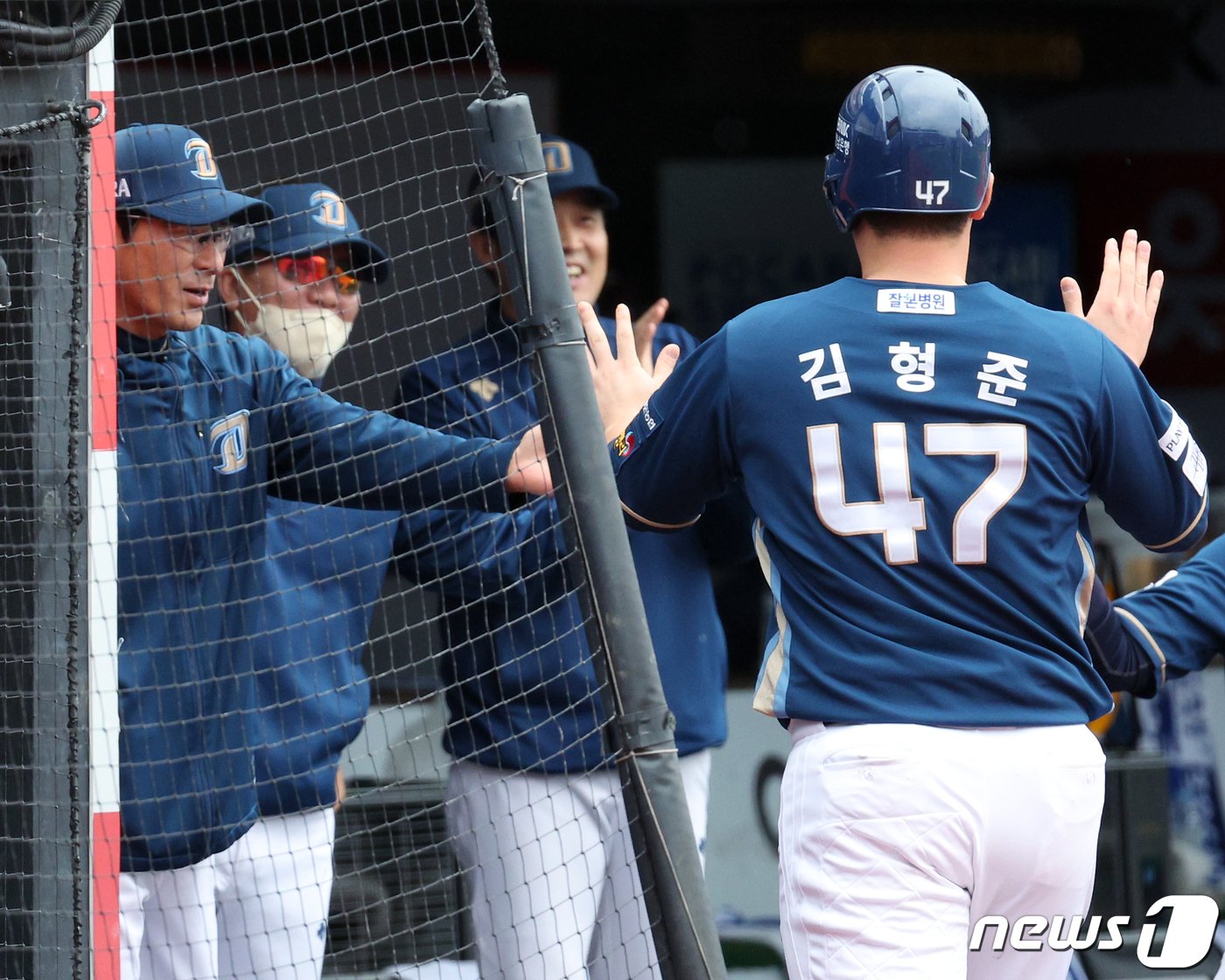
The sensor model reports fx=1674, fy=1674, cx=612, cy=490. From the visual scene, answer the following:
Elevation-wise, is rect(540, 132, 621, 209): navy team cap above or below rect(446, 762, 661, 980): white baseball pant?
above

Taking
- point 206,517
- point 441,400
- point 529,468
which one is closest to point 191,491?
point 206,517

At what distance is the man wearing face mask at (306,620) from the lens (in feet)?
10.9

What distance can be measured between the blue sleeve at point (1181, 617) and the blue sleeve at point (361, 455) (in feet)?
3.87

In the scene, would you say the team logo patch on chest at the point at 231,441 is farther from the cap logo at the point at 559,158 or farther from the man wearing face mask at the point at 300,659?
the cap logo at the point at 559,158

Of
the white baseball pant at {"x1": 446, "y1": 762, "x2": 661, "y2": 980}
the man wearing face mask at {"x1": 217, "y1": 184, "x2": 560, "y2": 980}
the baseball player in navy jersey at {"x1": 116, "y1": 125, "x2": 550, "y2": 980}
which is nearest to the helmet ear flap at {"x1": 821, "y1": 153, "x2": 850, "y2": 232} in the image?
the baseball player in navy jersey at {"x1": 116, "y1": 125, "x2": 550, "y2": 980}

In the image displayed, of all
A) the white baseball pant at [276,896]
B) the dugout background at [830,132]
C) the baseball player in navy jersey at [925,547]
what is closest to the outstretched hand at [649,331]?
the baseball player in navy jersey at [925,547]

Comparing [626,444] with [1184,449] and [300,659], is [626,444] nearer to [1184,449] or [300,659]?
[1184,449]

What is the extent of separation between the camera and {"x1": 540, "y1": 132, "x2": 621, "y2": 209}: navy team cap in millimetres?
3918

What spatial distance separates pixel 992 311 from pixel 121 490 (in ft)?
4.86

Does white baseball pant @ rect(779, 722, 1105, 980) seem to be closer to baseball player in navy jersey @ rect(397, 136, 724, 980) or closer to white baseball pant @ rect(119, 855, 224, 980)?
baseball player in navy jersey @ rect(397, 136, 724, 980)

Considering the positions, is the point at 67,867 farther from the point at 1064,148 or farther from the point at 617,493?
the point at 1064,148

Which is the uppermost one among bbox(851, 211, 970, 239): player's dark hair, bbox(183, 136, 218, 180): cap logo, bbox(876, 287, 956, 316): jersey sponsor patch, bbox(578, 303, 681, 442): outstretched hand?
bbox(183, 136, 218, 180): cap logo

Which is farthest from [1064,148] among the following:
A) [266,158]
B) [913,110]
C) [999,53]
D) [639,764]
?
[639,764]

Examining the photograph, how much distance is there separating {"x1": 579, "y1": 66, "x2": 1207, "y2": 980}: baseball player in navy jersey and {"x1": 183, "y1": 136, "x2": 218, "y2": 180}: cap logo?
1037 mm
